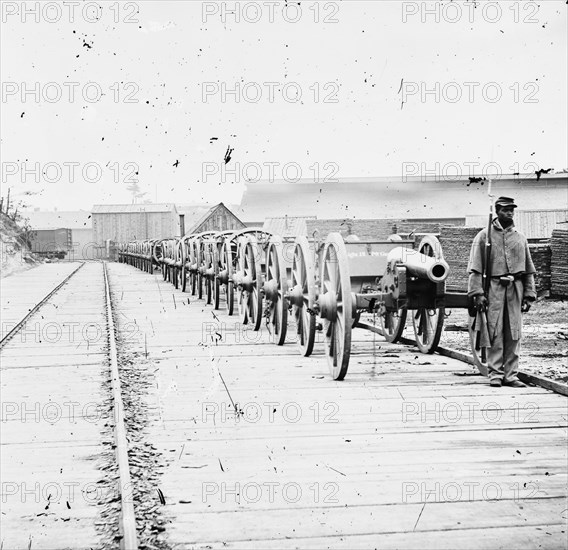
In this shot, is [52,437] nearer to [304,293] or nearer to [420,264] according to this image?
[420,264]

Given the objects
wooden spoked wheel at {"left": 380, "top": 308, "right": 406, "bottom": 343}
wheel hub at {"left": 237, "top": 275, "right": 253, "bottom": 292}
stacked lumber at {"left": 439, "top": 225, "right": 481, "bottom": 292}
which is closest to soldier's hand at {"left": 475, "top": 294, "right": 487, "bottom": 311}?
wooden spoked wheel at {"left": 380, "top": 308, "right": 406, "bottom": 343}

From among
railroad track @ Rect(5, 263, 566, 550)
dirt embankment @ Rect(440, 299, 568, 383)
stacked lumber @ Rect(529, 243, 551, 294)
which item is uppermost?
stacked lumber @ Rect(529, 243, 551, 294)

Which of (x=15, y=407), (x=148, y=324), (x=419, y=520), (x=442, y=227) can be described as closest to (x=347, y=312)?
(x=15, y=407)

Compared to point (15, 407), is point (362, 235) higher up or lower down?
higher up

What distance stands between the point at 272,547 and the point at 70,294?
2028cm

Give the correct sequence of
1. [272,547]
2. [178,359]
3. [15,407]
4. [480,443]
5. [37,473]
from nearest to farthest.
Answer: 1. [272,547]
2. [37,473]
3. [480,443]
4. [15,407]
5. [178,359]

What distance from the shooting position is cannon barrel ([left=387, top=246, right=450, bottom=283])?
24.5 feet

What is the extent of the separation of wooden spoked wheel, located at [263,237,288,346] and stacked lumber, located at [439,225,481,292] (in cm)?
648

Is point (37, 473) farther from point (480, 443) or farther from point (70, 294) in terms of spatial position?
point (70, 294)

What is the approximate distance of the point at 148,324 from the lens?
14.2 m

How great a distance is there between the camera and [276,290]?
1081 cm

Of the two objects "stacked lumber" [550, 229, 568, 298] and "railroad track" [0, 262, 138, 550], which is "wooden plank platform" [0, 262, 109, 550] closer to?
"railroad track" [0, 262, 138, 550]

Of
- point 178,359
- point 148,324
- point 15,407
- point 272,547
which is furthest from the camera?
point 148,324

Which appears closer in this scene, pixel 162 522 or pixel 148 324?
pixel 162 522
